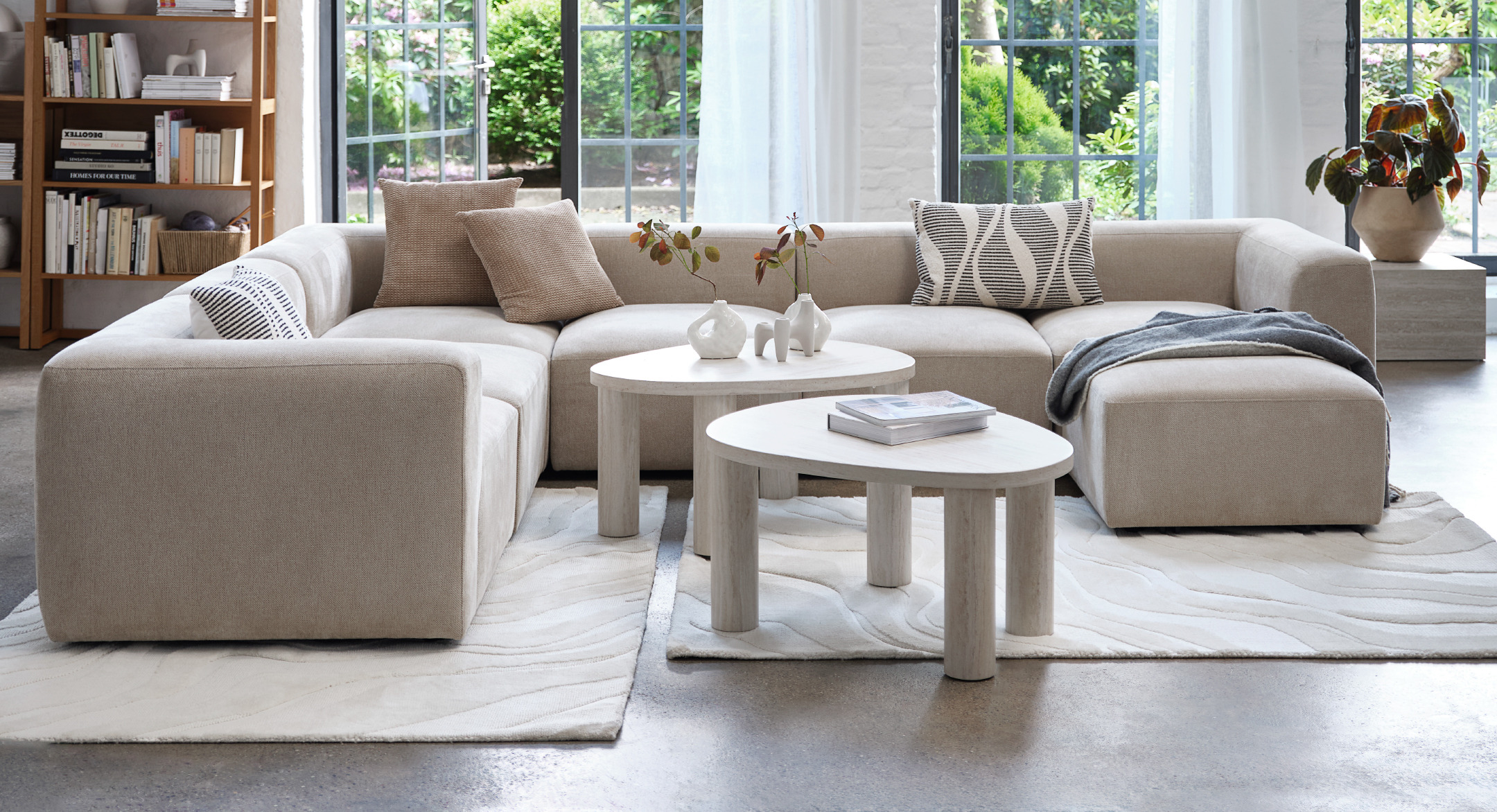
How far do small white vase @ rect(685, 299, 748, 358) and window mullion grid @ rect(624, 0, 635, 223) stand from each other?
2803 millimetres

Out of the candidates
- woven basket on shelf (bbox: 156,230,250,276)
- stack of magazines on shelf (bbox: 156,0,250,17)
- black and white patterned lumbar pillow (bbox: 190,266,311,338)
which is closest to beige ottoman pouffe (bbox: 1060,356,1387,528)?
black and white patterned lumbar pillow (bbox: 190,266,311,338)

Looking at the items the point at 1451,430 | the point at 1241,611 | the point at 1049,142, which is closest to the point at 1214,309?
the point at 1451,430

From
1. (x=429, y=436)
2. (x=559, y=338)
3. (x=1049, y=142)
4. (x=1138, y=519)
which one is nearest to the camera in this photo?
(x=429, y=436)

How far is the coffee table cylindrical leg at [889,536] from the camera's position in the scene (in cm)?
309

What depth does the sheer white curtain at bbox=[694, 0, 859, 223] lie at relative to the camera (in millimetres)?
5996

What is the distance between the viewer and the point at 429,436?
2.67 m

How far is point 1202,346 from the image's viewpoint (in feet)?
12.0

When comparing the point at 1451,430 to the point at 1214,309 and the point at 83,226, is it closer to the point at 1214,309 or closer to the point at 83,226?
the point at 1214,309

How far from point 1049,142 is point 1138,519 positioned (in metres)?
3.25

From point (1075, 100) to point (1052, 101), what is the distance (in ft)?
0.30

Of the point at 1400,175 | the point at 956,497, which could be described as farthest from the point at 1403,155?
the point at 956,497

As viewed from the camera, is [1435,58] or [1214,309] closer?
[1214,309]

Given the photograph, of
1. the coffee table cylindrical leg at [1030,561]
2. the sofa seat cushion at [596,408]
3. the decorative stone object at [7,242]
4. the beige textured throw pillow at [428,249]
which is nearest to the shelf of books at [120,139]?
the decorative stone object at [7,242]

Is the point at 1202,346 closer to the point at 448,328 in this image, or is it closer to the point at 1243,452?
the point at 1243,452
